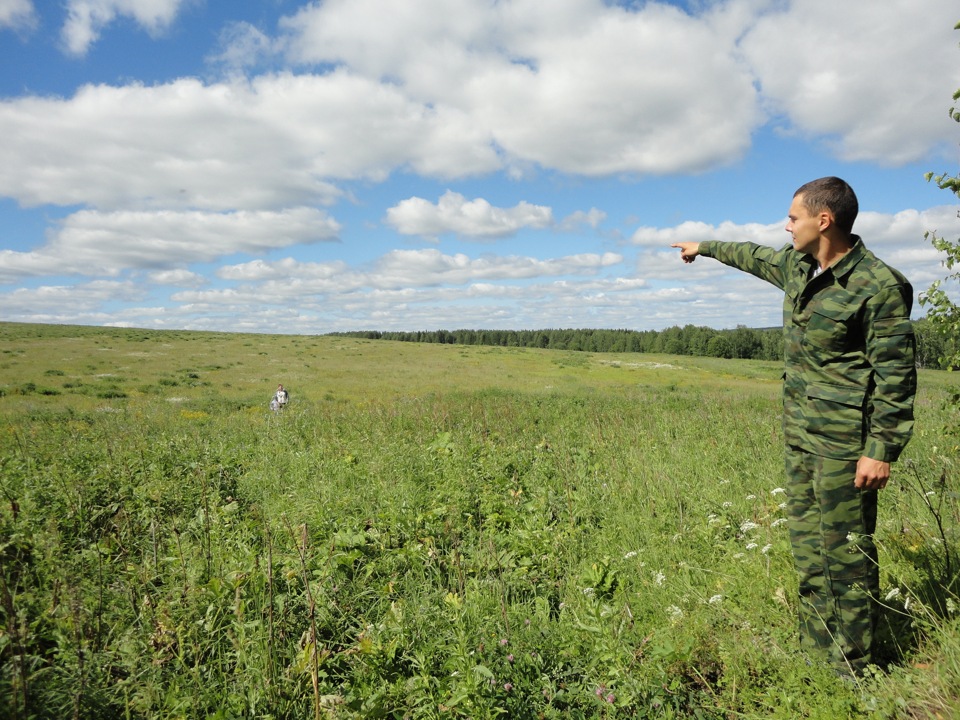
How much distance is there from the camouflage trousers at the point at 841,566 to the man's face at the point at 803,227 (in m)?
1.12

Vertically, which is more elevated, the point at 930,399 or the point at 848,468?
the point at 848,468

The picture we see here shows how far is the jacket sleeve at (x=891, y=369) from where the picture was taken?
93.0 inches

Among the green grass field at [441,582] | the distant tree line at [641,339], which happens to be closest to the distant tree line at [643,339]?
the distant tree line at [641,339]

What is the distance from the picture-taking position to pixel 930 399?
621 inches

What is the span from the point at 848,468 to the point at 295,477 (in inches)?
227

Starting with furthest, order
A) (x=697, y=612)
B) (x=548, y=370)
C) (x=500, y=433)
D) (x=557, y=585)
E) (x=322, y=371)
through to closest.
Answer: (x=548, y=370) < (x=322, y=371) < (x=500, y=433) < (x=557, y=585) < (x=697, y=612)

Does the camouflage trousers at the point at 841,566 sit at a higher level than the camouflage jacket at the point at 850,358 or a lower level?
lower

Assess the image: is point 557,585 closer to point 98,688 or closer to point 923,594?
point 923,594

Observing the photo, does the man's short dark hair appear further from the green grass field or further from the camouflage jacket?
the green grass field

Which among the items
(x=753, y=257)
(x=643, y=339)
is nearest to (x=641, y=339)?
(x=643, y=339)

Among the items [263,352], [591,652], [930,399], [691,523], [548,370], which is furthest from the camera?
[263,352]

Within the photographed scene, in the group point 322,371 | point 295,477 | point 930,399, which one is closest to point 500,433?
point 295,477

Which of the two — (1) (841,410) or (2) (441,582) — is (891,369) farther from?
(2) (441,582)

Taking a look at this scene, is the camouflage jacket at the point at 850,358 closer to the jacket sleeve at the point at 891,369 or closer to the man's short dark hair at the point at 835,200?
the jacket sleeve at the point at 891,369
